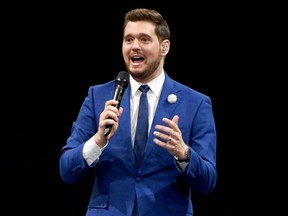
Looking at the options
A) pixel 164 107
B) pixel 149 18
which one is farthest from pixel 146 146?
pixel 149 18

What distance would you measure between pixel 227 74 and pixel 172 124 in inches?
73.5

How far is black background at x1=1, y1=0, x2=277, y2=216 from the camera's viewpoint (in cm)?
364

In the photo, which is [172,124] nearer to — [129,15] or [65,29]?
[129,15]

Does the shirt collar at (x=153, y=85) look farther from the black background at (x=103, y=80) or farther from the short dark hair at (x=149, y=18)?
the black background at (x=103, y=80)

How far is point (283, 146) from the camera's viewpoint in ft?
12.1

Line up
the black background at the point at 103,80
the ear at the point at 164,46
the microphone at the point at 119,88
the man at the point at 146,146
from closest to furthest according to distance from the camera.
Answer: the microphone at the point at 119,88 → the man at the point at 146,146 → the ear at the point at 164,46 → the black background at the point at 103,80

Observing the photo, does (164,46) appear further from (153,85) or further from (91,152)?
(91,152)

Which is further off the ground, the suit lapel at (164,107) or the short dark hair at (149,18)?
the short dark hair at (149,18)

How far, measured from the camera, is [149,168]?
2.13 meters

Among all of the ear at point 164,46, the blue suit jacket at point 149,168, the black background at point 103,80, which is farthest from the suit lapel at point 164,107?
the black background at point 103,80

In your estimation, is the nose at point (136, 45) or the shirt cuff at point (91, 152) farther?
the nose at point (136, 45)

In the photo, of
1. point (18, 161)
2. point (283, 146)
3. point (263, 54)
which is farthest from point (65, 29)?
point (283, 146)

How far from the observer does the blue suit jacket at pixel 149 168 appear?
210 cm

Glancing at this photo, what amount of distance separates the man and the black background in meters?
1.42
